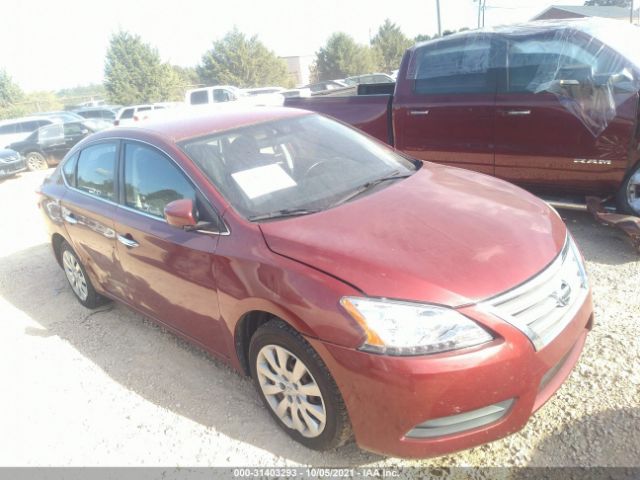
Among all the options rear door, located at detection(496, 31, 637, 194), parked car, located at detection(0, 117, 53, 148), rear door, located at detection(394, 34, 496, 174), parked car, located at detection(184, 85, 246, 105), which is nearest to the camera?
rear door, located at detection(496, 31, 637, 194)

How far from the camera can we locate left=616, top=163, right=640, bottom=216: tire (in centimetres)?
404

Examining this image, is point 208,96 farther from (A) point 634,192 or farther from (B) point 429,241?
(B) point 429,241

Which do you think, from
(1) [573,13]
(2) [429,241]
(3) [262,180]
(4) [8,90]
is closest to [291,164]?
(3) [262,180]

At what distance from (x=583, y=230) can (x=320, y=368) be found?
3.51m

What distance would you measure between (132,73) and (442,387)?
4054cm

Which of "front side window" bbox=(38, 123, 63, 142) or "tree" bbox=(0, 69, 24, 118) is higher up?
"tree" bbox=(0, 69, 24, 118)

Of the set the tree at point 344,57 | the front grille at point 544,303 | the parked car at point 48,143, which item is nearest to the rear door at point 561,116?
the front grille at point 544,303

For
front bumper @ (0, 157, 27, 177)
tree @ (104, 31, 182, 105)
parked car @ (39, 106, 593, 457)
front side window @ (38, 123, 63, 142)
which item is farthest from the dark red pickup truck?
tree @ (104, 31, 182, 105)

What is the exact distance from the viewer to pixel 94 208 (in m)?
3.60

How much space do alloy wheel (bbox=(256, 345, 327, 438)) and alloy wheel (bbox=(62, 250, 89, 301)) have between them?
251cm

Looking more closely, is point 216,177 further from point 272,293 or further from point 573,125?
point 573,125

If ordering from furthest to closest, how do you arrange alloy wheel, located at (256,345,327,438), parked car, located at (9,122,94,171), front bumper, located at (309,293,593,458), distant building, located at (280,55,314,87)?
distant building, located at (280,55,314,87) → parked car, located at (9,122,94,171) → alloy wheel, located at (256,345,327,438) → front bumper, located at (309,293,593,458)

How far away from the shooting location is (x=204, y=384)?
10.1ft

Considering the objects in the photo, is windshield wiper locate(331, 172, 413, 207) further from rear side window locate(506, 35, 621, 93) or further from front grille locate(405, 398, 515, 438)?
rear side window locate(506, 35, 621, 93)
